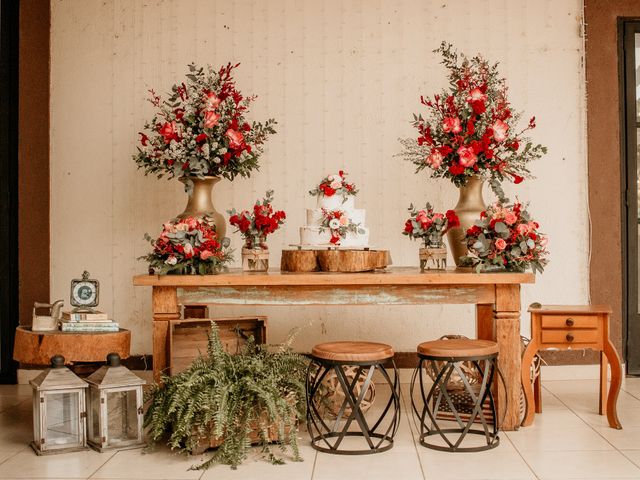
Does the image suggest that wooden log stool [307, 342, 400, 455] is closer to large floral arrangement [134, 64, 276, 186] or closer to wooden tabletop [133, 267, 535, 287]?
wooden tabletop [133, 267, 535, 287]

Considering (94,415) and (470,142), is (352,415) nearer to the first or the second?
(94,415)

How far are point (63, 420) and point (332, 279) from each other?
1548mm

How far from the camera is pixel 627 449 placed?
356 centimetres

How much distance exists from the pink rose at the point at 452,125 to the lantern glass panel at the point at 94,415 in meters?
2.47

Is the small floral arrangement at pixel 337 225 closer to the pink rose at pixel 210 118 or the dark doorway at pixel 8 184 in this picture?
the pink rose at pixel 210 118

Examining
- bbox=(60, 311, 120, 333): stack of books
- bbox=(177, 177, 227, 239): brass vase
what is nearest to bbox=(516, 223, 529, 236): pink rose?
bbox=(177, 177, 227, 239): brass vase

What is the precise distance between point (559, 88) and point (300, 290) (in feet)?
9.25

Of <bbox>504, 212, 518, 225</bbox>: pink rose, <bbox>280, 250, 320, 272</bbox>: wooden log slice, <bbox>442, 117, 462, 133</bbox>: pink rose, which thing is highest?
<bbox>442, 117, 462, 133</bbox>: pink rose

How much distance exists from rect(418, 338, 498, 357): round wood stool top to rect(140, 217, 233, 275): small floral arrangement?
1244 mm

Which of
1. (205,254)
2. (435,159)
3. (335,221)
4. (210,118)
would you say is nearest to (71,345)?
(205,254)

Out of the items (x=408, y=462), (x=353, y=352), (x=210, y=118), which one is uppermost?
(x=210, y=118)

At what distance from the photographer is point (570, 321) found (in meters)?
3.99

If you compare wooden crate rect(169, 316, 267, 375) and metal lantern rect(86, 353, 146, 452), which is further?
wooden crate rect(169, 316, 267, 375)

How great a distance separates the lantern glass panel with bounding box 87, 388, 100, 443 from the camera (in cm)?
354
